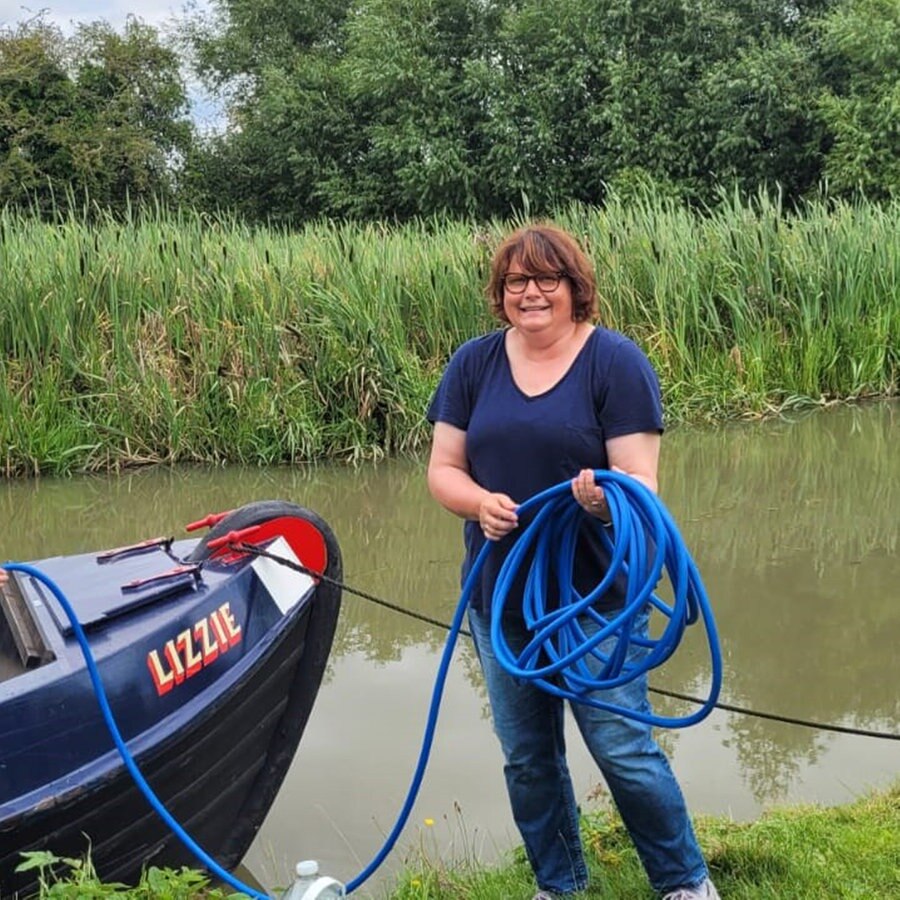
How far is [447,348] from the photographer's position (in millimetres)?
9383

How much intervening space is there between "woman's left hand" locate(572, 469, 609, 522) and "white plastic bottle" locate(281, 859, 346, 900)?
89 cm

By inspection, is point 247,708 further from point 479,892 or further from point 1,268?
point 1,268

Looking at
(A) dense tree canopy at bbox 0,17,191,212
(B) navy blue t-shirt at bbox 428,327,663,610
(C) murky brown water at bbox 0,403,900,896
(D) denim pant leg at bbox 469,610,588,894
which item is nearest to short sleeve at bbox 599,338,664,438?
(B) navy blue t-shirt at bbox 428,327,663,610

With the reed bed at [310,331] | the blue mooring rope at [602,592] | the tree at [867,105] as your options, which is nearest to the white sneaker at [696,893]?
the blue mooring rope at [602,592]

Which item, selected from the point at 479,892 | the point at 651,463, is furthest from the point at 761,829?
the point at 651,463

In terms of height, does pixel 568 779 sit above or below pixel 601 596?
Result: below

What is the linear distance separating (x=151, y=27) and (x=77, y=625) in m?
24.7

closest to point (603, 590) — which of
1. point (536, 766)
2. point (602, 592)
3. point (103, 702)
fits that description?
point (602, 592)

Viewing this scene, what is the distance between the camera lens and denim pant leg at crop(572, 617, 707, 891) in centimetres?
236

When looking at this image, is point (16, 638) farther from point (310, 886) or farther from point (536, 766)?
point (536, 766)

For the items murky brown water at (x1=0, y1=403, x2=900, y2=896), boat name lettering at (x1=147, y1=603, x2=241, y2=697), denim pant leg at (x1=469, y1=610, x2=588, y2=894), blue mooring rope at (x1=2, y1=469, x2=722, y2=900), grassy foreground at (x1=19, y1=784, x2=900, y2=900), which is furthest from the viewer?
murky brown water at (x1=0, y1=403, x2=900, y2=896)

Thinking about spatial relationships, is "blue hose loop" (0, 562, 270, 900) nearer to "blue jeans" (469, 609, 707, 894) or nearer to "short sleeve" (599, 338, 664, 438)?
"blue jeans" (469, 609, 707, 894)

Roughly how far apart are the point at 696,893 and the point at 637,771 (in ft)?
1.17

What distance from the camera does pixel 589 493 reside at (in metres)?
2.21
